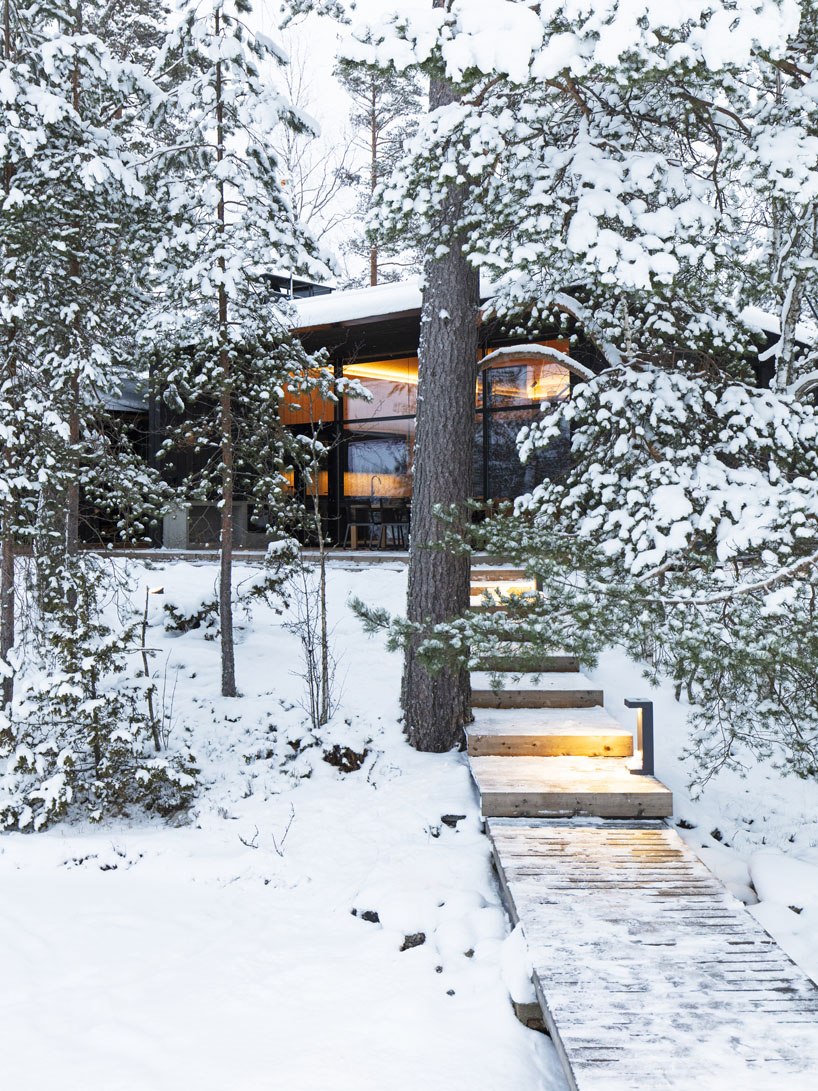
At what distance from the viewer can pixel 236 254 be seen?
6.00 m

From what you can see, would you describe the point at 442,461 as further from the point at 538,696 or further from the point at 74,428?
the point at 74,428

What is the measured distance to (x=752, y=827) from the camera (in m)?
4.94

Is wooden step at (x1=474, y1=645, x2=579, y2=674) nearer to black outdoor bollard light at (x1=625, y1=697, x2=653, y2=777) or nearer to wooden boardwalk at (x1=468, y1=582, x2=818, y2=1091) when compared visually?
wooden boardwalk at (x1=468, y1=582, x2=818, y2=1091)

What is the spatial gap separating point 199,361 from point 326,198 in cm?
1456

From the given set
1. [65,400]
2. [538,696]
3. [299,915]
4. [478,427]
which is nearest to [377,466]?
[478,427]

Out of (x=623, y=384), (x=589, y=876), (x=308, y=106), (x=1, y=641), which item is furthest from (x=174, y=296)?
(x=308, y=106)

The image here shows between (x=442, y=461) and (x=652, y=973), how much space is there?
10.9ft

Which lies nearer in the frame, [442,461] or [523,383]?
[442,461]

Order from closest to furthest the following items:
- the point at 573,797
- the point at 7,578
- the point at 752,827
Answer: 1. the point at 573,797
2. the point at 752,827
3. the point at 7,578

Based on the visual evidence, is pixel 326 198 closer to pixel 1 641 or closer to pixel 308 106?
pixel 308 106

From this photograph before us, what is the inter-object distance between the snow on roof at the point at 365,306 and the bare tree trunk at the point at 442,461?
157 inches

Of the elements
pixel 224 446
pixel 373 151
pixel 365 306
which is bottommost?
Answer: pixel 224 446

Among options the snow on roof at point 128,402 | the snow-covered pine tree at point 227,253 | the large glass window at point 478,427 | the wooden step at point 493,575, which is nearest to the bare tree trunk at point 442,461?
the snow-covered pine tree at point 227,253

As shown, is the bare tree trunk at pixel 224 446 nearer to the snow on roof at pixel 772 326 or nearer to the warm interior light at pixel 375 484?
the warm interior light at pixel 375 484
